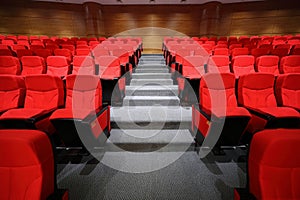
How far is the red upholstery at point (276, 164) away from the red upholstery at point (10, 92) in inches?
79.3

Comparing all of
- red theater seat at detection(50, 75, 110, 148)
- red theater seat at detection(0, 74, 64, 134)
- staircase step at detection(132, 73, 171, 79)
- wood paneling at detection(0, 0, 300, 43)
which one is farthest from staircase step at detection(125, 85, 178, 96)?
wood paneling at detection(0, 0, 300, 43)

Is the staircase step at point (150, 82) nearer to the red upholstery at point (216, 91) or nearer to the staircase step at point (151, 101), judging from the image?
the staircase step at point (151, 101)

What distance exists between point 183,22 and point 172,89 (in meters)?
6.45

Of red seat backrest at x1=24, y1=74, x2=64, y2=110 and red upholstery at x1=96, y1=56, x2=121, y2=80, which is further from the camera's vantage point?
red upholstery at x1=96, y1=56, x2=121, y2=80

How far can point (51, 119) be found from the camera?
142 centimetres

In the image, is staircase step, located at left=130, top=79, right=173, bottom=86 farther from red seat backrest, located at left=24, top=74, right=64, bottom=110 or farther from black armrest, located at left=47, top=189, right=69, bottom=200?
black armrest, located at left=47, top=189, right=69, bottom=200

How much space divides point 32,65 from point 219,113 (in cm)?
286

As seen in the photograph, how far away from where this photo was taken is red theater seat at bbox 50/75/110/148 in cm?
141

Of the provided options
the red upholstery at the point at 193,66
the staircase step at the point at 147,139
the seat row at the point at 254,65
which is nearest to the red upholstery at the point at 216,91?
the staircase step at the point at 147,139

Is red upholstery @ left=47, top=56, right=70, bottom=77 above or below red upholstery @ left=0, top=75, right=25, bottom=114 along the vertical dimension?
above

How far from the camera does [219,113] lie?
1.51 metres

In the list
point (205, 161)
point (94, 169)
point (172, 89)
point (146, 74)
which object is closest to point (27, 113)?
point (94, 169)

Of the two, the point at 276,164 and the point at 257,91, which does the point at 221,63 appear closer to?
the point at 257,91

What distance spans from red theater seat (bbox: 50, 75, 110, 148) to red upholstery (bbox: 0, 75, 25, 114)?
0.46 meters
